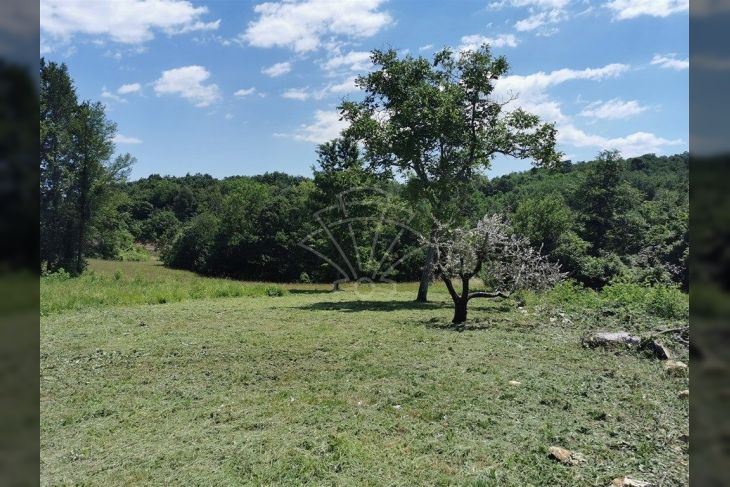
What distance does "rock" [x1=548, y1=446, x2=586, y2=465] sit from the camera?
177 inches

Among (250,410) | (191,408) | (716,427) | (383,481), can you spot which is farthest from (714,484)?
(191,408)

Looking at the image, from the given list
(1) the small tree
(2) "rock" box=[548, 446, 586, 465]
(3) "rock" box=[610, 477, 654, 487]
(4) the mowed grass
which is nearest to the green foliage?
(1) the small tree

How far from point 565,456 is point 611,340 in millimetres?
5366

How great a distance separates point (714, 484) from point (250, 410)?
6091 mm

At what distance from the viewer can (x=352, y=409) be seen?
6.08 meters

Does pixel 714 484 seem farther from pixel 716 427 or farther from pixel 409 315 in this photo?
pixel 409 315

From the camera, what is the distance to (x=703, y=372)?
699 millimetres

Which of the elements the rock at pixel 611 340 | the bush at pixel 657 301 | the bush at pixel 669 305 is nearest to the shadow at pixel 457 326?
the rock at pixel 611 340

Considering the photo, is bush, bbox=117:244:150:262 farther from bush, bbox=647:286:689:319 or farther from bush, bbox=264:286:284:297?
bush, bbox=647:286:689:319

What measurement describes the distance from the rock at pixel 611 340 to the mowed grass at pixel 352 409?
0.31 m

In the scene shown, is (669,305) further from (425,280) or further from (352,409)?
(352,409)

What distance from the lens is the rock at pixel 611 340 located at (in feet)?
29.3

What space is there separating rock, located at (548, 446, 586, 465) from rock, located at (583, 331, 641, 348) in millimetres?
5099

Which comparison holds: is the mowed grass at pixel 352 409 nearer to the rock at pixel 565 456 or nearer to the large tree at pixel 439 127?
the rock at pixel 565 456
